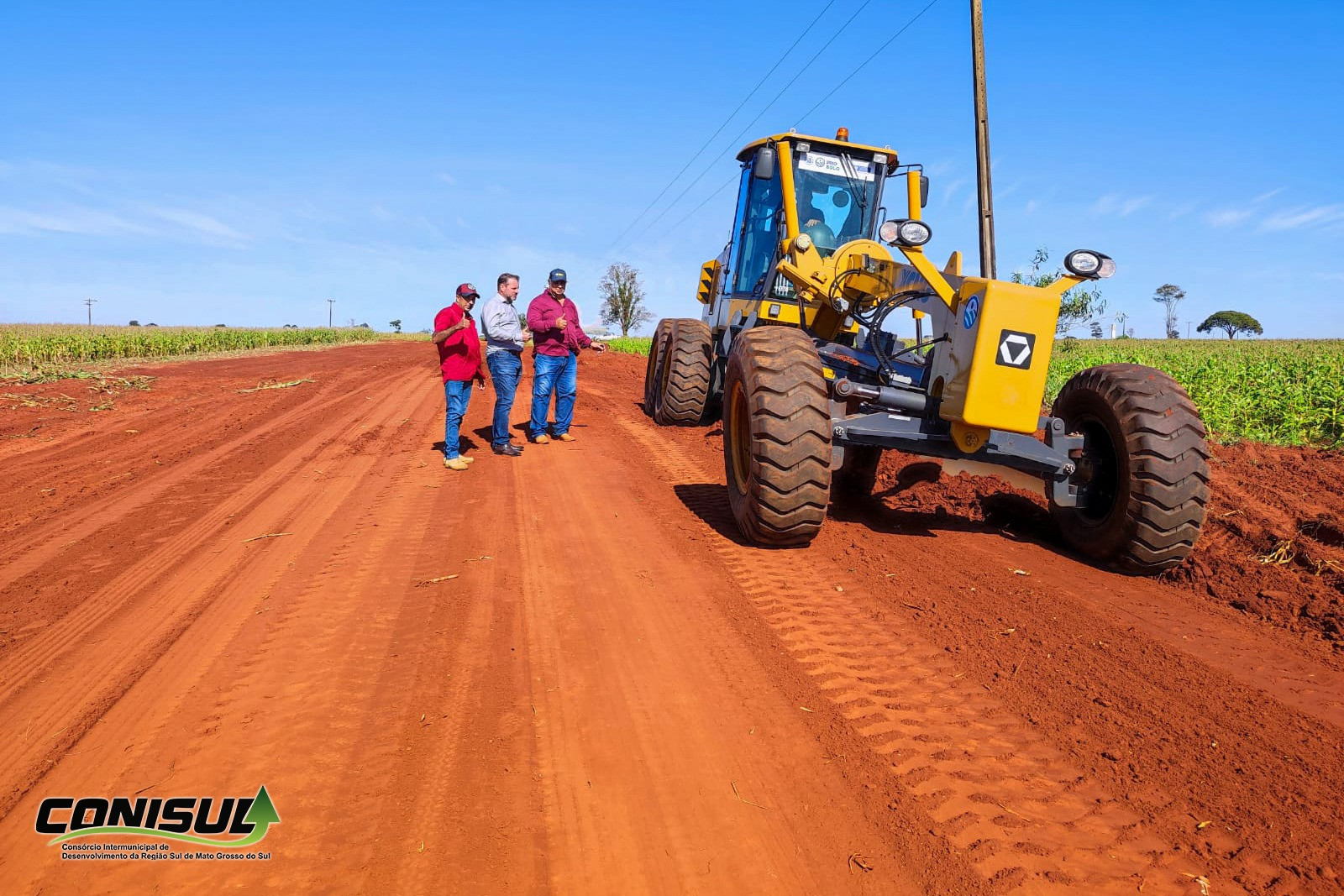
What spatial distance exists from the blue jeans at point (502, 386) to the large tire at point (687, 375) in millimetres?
2165

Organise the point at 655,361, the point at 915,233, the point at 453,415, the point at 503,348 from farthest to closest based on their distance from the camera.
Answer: the point at 655,361 → the point at 503,348 → the point at 453,415 → the point at 915,233

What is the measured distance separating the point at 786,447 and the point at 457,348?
14.7ft

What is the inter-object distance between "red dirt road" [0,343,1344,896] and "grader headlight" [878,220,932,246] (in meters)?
2.05

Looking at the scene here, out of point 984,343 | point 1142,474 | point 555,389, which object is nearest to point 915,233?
point 984,343

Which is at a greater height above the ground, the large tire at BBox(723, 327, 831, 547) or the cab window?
the cab window

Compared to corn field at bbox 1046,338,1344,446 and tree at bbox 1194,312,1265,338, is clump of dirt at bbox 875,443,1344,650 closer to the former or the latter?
corn field at bbox 1046,338,1344,446

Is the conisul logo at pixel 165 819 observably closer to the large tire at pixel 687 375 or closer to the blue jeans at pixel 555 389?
the blue jeans at pixel 555 389

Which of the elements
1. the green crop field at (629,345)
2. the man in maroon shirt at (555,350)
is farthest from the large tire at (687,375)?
the green crop field at (629,345)

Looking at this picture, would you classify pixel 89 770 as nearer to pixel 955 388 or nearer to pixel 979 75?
pixel 955 388

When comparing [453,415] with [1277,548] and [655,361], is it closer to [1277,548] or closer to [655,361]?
[655,361]

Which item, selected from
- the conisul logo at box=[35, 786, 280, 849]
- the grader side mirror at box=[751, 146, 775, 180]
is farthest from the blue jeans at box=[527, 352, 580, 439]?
the conisul logo at box=[35, 786, 280, 849]

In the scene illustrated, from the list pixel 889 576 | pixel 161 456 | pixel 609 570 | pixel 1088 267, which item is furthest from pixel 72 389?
pixel 1088 267

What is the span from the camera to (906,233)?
17.3 ft

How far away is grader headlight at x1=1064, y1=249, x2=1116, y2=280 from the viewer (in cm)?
481
